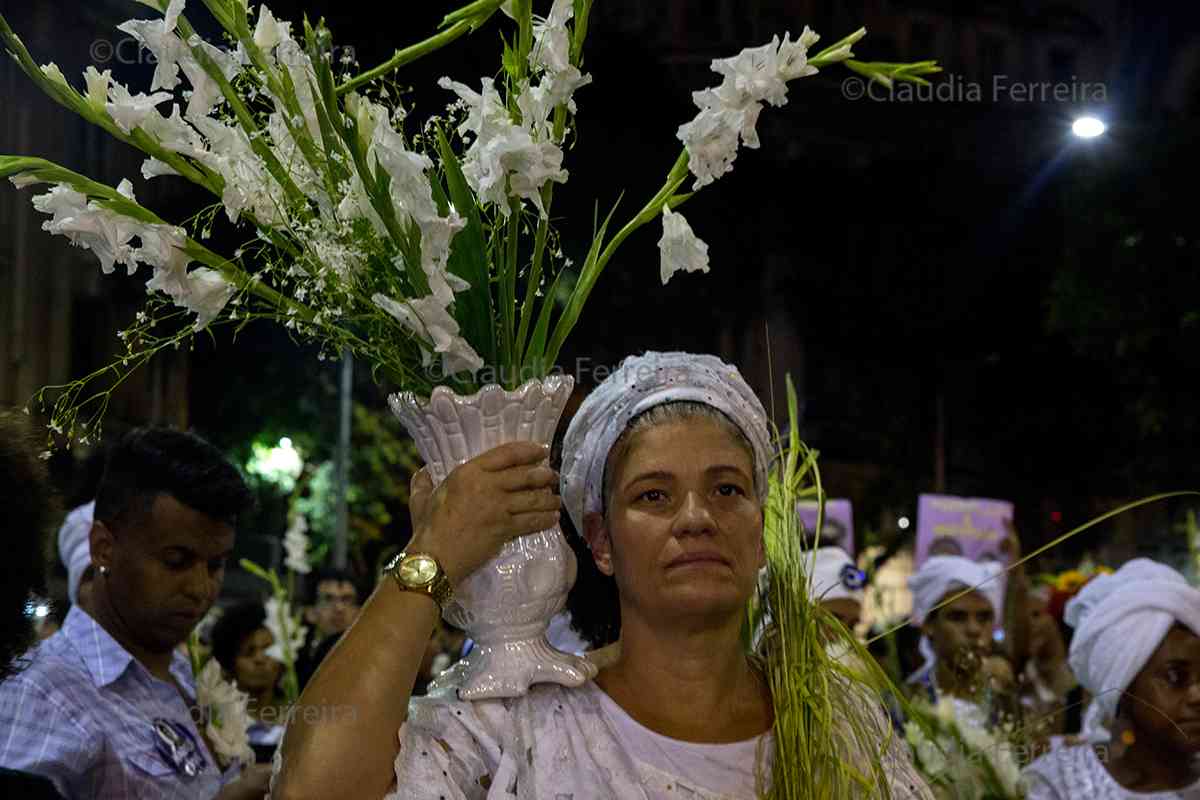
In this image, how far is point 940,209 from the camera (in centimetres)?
3231

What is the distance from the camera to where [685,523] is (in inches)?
117

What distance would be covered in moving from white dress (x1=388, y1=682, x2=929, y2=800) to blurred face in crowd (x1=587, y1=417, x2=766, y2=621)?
24 centimetres

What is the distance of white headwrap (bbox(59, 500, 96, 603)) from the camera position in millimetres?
5531

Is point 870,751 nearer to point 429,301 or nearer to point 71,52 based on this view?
point 429,301

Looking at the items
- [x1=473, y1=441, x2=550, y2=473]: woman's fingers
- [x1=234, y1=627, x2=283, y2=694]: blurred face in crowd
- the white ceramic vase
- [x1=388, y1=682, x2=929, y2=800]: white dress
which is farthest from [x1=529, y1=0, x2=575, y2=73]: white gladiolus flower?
[x1=234, y1=627, x2=283, y2=694]: blurred face in crowd

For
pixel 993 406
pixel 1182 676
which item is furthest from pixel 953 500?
pixel 993 406

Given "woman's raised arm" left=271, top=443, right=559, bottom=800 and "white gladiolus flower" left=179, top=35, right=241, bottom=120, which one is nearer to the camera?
"woman's raised arm" left=271, top=443, right=559, bottom=800

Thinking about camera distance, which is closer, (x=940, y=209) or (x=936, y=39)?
(x=940, y=209)

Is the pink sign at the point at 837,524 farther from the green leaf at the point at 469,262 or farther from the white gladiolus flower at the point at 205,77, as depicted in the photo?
the white gladiolus flower at the point at 205,77

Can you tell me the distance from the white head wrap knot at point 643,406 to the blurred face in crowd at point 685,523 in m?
0.04

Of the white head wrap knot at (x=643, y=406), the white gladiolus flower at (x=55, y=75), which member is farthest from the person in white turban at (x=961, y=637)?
the white gladiolus flower at (x=55, y=75)

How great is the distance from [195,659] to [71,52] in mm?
15524

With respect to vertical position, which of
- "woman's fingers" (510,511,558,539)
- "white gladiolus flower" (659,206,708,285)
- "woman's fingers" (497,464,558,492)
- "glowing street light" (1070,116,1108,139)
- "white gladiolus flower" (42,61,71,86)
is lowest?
"woman's fingers" (510,511,558,539)

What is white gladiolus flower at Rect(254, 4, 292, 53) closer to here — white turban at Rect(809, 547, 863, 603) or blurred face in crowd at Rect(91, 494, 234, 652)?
blurred face in crowd at Rect(91, 494, 234, 652)
